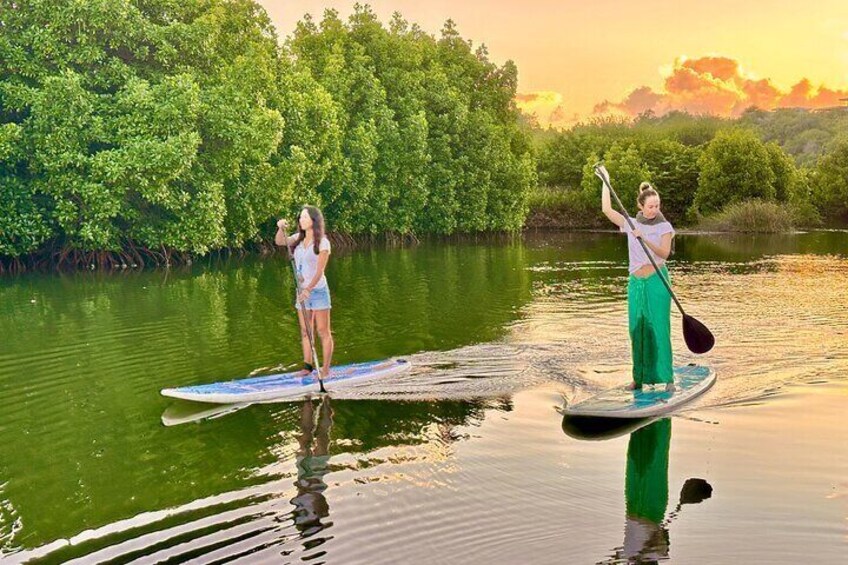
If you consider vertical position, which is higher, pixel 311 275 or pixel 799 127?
pixel 799 127

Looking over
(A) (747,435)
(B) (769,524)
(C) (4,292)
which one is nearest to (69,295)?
(C) (4,292)

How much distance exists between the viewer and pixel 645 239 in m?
11.2

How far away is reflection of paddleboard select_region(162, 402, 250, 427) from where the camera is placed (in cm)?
1141

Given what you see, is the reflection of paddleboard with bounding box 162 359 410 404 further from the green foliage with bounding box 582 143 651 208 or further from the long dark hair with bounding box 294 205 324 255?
the green foliage with bounding box 582 143 651 208

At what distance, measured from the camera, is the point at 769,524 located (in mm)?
7520

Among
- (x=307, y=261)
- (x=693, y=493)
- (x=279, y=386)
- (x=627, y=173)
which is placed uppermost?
(x=627, y=173)

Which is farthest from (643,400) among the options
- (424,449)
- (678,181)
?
(678,181)

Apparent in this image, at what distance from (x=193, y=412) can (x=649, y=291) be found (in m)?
6.25

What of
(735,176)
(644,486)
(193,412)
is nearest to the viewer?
(644,486)

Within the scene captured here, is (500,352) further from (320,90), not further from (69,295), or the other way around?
(320,90)

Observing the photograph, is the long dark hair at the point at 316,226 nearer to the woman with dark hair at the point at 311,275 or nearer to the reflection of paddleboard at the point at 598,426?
the woman with dark hair at the point at 311,275

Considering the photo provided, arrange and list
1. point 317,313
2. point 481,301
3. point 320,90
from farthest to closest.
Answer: point 320,90 → point 481,301 → point 317,313

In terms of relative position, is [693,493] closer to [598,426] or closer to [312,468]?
[598,426]

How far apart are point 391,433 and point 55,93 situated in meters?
28.8
